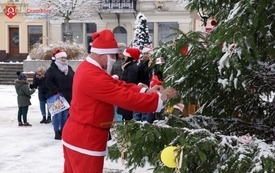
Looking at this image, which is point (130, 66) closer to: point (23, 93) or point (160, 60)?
point (23, 93)

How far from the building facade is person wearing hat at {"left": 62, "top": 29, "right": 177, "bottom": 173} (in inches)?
1324

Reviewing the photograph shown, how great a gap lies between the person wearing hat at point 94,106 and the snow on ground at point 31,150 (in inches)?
58.4

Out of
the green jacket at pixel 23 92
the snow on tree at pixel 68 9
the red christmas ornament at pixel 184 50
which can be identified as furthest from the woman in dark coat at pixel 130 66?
the snow on tree at pixel 68 9

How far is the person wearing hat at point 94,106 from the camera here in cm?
352

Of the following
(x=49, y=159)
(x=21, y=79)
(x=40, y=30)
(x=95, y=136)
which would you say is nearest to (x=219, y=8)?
(x=95, y=136)

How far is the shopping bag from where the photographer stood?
31.0 ft

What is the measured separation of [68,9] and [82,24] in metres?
4.25

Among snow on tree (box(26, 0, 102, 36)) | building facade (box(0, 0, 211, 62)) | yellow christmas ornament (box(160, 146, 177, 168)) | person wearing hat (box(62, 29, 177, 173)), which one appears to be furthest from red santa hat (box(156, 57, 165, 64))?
building facade (box(0, 0, 211, 62))

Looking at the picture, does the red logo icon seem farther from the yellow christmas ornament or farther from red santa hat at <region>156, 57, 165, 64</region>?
the yellow christmas ornament

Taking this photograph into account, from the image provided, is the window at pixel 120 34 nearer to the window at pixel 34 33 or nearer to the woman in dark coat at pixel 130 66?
the window at pixel 34 33

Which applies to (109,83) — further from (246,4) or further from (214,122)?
(246,4)

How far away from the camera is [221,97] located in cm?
343

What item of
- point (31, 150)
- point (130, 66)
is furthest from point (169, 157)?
point (130, 66)

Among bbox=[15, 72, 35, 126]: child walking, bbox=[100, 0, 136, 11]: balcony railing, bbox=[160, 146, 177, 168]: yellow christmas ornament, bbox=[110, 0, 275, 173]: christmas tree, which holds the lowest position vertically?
bbox=[15, 72, 35, 126]: child walking
